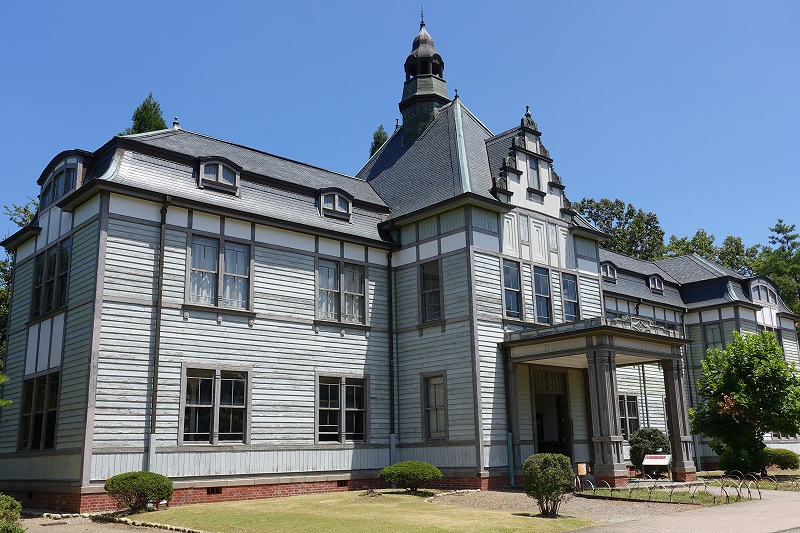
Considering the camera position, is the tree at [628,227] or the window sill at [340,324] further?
the tree at [628,227]

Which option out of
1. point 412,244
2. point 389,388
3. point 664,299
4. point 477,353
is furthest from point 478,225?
point 664,299

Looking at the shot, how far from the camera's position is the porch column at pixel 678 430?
2336 cm

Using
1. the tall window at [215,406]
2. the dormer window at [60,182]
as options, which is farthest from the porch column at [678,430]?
the dormer window at [60,182]

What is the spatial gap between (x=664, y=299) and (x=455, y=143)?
16698 mm

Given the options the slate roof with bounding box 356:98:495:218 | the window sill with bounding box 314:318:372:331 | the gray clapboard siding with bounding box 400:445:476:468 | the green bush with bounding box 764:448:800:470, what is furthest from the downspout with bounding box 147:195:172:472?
the green bush with bounding box 764:448:800:470

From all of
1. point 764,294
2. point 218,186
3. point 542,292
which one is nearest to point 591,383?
point 542,292

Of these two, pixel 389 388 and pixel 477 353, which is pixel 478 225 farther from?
pixel 389 388

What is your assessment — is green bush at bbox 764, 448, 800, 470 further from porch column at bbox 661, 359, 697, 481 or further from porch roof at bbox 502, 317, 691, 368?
porch roof at bbox 502, 317, 691, 368

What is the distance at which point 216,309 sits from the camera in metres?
20.8

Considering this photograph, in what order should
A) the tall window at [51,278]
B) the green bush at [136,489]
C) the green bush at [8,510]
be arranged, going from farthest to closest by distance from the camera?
the tall window at [51,278] < the green bush at [136,489] < the green bush at [8,510]

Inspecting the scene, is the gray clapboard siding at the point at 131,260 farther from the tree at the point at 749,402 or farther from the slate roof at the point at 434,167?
the tree at the point at 749,402

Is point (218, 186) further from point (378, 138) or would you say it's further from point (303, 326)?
point (378, 138)

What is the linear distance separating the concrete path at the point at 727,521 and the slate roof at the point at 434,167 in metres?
11.9

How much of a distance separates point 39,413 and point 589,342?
52.0ft
